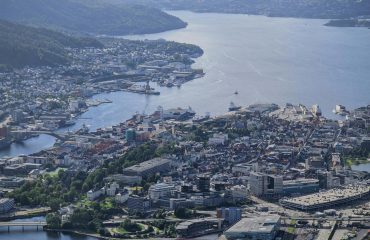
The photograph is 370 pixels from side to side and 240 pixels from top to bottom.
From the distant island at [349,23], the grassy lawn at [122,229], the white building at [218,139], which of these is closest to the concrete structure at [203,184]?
the grassy lawn at [122,229]

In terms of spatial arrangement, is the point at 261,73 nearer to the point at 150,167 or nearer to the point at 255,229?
the point at 150,167

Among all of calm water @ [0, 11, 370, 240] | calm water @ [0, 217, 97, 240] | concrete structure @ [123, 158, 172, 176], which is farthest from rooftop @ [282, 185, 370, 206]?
calm water @ [0, 11, 370, 240]

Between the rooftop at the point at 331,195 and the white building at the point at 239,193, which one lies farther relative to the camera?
the white building at the point at 239,193

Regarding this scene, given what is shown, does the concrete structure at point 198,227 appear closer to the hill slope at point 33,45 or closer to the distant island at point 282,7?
the hill slope at point 33,45

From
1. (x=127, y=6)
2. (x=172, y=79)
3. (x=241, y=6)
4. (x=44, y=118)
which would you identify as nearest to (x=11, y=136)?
(x=44, y=118)

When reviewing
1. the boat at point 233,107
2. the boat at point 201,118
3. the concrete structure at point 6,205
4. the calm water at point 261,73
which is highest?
the concrete structure at point 6,205

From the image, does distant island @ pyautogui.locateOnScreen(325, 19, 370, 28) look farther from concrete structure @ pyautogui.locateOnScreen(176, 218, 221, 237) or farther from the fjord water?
concrete structure @ pyautogui.locateOnScreen(176, 218, 221, 237)

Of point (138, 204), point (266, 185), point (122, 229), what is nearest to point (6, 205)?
point (138, 204)
